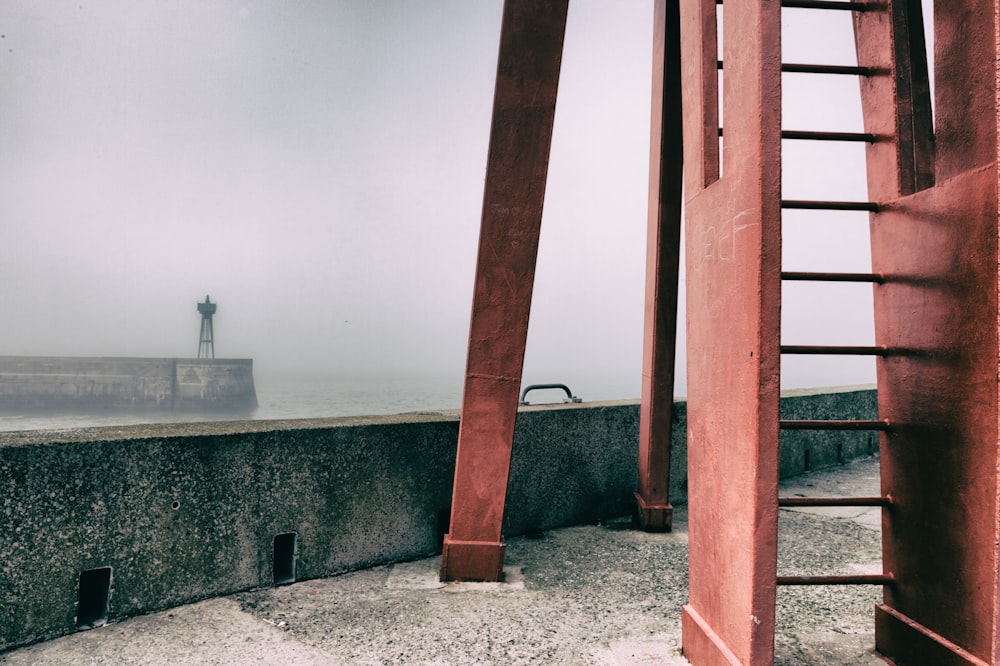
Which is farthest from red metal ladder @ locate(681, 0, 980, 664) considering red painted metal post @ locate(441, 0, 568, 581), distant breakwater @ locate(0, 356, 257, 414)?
distant breakwater @ locate(0, 356, 257, 414)

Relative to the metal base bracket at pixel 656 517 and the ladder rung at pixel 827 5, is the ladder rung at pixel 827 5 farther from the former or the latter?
the metal base bracket at pixel 656 517

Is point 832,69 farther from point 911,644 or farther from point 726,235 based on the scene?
point 911,644

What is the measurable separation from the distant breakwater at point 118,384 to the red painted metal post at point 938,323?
73.7 m

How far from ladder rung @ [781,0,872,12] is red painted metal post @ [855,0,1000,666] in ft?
0.25

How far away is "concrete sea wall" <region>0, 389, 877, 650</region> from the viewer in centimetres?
273

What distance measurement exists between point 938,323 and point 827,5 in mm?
1512

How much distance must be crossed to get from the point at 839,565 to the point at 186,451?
397 centimetres

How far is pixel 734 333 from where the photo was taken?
216 centimetres

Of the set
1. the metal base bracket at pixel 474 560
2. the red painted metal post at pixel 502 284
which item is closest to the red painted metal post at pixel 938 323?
the red painted metal post at pixel 502 284

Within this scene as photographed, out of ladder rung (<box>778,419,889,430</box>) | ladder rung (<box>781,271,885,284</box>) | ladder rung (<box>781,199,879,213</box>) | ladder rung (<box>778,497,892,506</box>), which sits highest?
ladder rung (<box>781,199,879,213</box>)

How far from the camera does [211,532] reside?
10.4 ft

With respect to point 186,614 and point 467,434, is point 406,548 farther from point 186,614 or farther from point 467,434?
point 186,614

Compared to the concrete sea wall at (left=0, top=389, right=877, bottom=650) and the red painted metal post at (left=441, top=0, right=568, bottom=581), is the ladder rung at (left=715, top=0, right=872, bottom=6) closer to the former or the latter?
the red painted metal post at (left=441, top=0, right=568, bottom=581)

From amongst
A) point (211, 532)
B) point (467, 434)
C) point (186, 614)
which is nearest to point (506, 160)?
point (467, 434)
